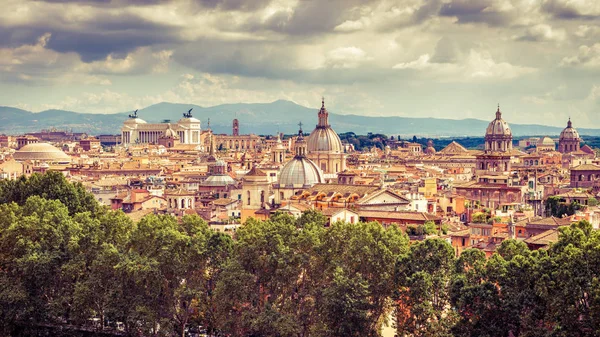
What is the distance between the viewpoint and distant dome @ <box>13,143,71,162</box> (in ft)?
496

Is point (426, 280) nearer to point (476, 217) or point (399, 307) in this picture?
point (399, 307)

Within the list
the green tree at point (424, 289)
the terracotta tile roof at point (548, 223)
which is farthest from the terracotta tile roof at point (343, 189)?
the green tree at point (424, 289)

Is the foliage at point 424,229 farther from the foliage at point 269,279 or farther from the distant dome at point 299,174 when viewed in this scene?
the distant dome at point 299,174

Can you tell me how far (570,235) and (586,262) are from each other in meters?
2.64

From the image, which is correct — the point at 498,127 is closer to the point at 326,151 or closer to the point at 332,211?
the point at 326,151

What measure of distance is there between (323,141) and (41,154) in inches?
2709

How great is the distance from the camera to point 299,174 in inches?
3039

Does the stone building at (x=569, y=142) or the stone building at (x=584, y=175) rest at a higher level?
the stone building at (x=569, y=142)

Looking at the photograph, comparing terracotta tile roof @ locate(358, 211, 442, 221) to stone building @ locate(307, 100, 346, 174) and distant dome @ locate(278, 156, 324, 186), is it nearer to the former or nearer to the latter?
distant dome @ locate(278, 156, 324, 186)

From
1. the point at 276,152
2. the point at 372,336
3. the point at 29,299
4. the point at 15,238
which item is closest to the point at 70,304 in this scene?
the point at 29,299

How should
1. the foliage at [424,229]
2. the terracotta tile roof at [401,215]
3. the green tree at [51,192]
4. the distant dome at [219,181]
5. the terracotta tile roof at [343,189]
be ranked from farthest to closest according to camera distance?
the distant dome at [219,181] < the terracotta tile roof at [343,189] < the terracotta tile roof at [401,215] < the foliage at [424,229] < the green tree at [51,192]

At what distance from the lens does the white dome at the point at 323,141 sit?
98.8 metres

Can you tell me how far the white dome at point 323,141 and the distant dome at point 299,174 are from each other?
1965 centimetres

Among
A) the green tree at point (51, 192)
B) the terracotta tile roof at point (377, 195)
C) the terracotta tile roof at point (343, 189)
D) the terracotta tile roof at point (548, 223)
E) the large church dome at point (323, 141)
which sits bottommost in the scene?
the terracotta tile roof at point (548, 223)
